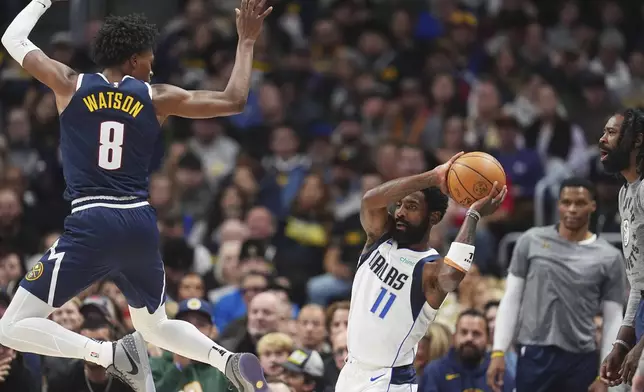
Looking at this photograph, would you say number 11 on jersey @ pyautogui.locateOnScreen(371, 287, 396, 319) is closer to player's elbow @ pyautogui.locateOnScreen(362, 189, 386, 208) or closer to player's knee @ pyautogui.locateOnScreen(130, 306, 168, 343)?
player's elbow @ pyautogui.locateOnScreen(362, 189, 386, 208)

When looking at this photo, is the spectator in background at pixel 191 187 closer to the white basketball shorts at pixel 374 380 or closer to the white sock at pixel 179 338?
the white sock at pixel 179 338

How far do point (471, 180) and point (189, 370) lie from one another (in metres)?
3.97

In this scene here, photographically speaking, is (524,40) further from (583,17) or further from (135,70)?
(135,70)

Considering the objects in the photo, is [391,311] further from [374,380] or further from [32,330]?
[32,330]

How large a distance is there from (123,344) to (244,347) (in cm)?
318

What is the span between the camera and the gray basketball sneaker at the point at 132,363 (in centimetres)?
816

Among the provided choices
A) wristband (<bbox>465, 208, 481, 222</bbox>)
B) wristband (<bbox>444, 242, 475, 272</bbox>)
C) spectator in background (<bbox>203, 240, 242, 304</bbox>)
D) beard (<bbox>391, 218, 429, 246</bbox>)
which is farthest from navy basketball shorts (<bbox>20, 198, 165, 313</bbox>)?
spectator in background (<bbox>203, 240, 242, 304</bbox>)

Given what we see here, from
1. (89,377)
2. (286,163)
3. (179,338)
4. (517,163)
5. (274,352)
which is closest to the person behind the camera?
(179,338)

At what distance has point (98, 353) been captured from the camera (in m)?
8.09

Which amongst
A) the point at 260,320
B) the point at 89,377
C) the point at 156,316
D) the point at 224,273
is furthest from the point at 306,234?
the point at 156,316

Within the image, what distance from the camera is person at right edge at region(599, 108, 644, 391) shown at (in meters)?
8.08

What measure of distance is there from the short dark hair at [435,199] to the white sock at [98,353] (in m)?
2.34

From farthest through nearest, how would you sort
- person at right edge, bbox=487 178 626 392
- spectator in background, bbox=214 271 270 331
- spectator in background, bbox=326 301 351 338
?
spectator in background, bbox=214 271 270 331
spectator in background, bbox=326 301 351 338
person at right edge, bbox=487 178 626 392

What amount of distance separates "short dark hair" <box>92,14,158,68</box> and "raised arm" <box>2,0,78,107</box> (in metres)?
0.25
